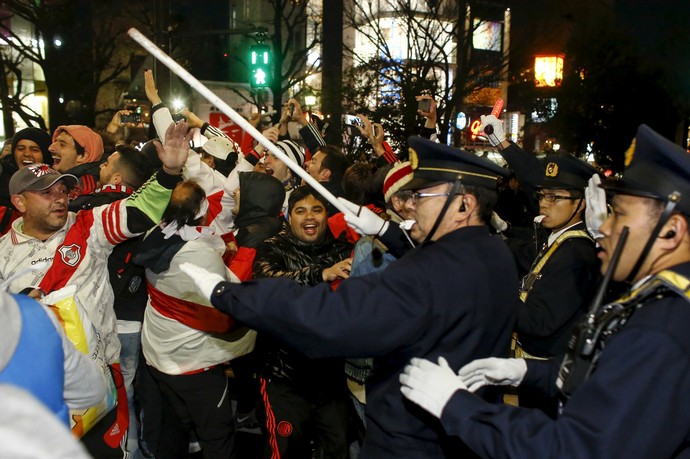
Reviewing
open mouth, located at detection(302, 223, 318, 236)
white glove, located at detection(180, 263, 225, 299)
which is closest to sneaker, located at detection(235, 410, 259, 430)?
open mouth, located at detection(302, 223, 318, 236)

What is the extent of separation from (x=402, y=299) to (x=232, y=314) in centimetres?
66

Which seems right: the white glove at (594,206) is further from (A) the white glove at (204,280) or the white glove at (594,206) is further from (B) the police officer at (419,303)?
(A) the white glove at (204,280)

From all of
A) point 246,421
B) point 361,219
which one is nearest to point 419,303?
Result: point 361,219

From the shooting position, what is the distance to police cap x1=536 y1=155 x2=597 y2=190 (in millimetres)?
4824

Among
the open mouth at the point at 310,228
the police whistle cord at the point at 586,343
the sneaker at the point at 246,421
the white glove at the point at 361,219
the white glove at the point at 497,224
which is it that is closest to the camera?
the police whistle cord at the point at 586,343

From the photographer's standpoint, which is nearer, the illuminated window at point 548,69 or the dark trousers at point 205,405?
the dark trousers at point 205,405

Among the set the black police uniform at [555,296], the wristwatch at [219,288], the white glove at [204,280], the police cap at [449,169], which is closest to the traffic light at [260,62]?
the black police uniform at [555,296]

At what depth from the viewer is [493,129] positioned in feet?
19.8

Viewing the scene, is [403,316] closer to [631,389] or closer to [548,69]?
[631,389]

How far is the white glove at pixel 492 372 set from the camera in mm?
2719

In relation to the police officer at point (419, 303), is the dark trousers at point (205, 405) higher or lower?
lower

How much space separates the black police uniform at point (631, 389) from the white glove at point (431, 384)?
0.13 ft

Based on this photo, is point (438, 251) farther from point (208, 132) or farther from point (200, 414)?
point (208, 132)

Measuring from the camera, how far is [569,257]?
4.31 metres
